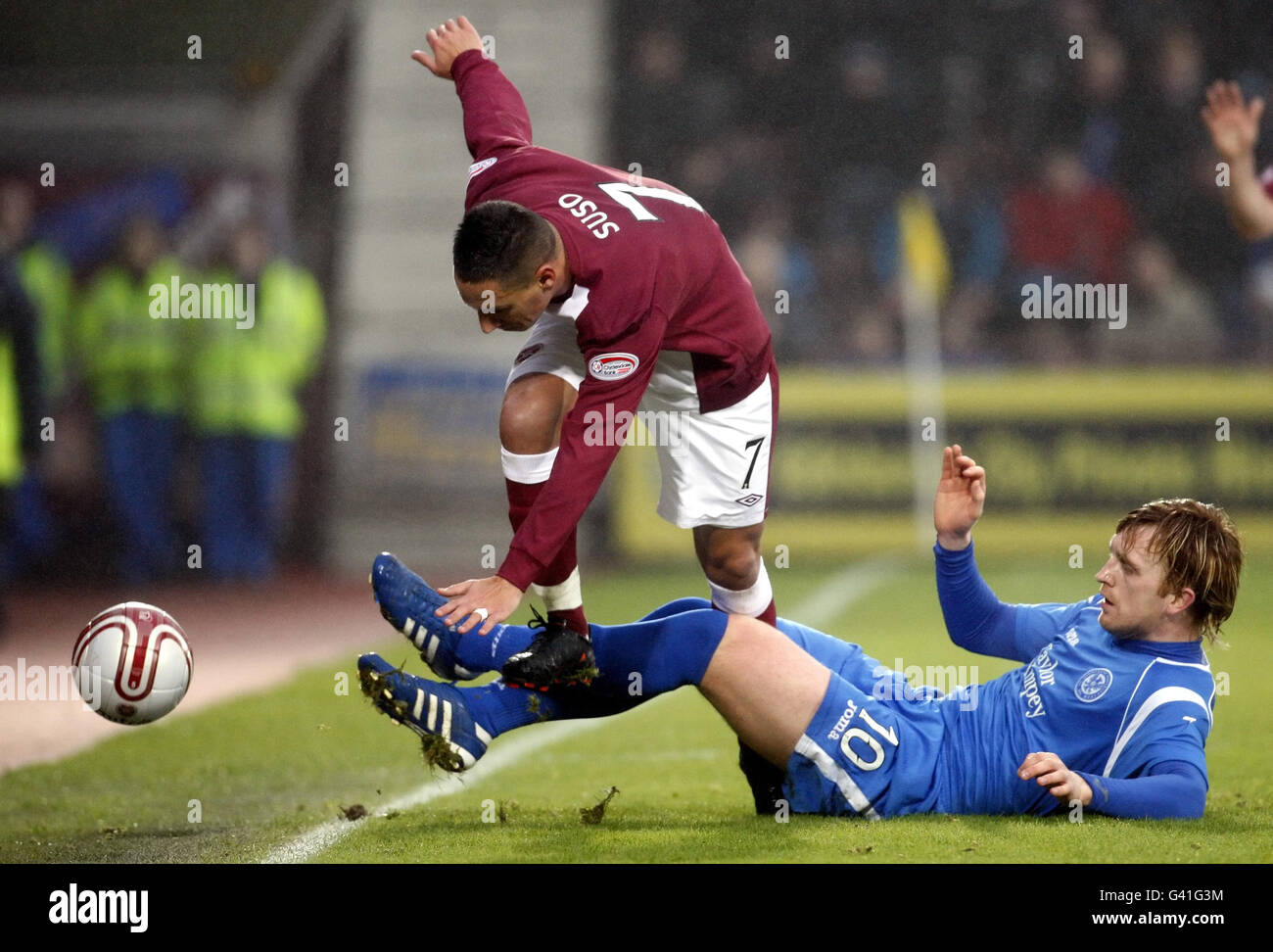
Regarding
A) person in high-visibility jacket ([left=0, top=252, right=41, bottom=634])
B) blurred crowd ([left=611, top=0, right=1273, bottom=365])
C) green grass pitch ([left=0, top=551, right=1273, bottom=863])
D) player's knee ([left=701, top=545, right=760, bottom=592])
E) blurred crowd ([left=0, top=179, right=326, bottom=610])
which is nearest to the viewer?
green grass pitch ([left=0, top=551, right=1273, bottom=863])

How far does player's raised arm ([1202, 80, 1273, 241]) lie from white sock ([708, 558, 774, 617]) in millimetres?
2071

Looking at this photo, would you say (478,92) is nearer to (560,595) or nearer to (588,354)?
(588,354)

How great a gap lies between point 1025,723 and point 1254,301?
40.0 feet

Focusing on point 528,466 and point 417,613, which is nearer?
point 417,613

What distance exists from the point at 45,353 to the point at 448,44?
25.2ft

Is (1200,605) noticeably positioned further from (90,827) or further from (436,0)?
(436,0)

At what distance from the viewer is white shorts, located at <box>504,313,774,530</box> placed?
494 centimetres

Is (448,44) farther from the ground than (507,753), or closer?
farther from the ground

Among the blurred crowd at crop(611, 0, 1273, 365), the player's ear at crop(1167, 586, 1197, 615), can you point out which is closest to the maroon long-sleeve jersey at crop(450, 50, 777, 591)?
the player's ear at crop(1167, 586, 1197, 615)

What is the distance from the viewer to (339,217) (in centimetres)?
1421

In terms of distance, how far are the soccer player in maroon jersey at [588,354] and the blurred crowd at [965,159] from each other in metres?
9.52

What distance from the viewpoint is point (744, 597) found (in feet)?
17.1

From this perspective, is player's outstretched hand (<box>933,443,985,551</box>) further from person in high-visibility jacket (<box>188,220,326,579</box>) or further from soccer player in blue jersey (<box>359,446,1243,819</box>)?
Result: person in high-visibility jacket (<box>188,220,326,579</box>)

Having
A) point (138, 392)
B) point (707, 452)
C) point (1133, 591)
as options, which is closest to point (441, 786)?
point (707, 452)
